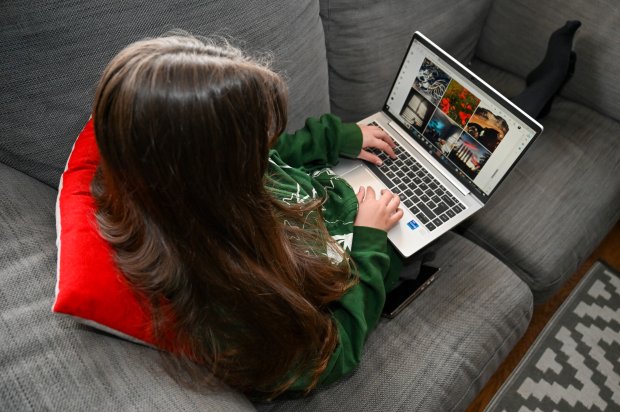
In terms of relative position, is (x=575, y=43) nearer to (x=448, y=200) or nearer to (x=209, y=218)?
(x=448, y=200)

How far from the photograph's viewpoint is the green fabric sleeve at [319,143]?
96cm

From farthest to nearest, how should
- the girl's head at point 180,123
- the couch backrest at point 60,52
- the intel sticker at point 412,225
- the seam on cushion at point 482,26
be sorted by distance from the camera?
the seam on cushion at point 482,26, the intel sticker at point 412,225, the couch backrest at point 60,52, the girl's head at point 180,123

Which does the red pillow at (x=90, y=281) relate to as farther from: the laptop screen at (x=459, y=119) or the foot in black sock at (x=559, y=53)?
the foot in black sock at (x=559, y=53)

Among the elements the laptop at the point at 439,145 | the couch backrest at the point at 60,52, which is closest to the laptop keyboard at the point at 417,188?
the laptop at the point at 439,145

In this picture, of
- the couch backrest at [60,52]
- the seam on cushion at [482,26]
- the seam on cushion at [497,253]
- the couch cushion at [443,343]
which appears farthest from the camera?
the seam on cushion at [482,26]

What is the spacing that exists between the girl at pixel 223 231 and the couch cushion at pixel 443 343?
0.08 meters

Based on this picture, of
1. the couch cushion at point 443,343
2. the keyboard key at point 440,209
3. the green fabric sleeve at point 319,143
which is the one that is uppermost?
the green fabric sleeve at point 319,143

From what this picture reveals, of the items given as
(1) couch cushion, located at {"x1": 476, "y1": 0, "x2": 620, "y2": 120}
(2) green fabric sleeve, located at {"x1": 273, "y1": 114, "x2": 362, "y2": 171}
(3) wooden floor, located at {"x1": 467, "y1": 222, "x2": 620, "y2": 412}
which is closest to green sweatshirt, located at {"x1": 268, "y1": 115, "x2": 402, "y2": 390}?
(2) green fabric sleeve, located at {"x1": 273, "y1": 114, "x2": 362, "y2": 171}

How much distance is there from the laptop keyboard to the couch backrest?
425 millimetres

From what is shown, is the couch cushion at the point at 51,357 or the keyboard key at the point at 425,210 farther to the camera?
the keyboard key at the point at 425,210

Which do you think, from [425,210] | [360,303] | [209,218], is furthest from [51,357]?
[425,210]

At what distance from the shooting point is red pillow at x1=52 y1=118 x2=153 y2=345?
542 mm

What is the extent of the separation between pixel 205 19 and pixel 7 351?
0.62 m

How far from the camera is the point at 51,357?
0.53 meters
